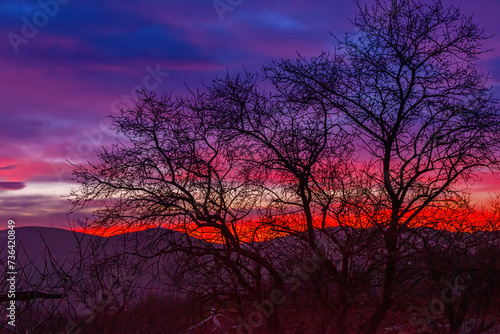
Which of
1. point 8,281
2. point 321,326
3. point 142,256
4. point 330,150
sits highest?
point 330,150

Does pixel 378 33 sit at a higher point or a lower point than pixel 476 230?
higher

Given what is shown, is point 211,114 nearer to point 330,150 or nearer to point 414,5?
point 330,150

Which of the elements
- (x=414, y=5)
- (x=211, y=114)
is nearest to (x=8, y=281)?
(x=211, y=114)

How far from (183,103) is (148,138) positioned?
112 centimetres

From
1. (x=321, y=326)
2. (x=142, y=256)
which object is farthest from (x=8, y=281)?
(x=321, y=326)

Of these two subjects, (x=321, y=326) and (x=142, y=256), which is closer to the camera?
(x=321, y=326)

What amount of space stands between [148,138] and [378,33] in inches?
221

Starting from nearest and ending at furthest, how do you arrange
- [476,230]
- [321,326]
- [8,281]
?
[8,281], [321,326], [476,230]

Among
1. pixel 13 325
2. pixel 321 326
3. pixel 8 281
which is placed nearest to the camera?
pixel 13 325

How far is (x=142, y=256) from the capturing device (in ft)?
35.7

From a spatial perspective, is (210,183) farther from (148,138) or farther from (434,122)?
(434,122)

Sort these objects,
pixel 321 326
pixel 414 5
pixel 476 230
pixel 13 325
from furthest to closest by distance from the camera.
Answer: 1. pixel 414 5
2. pixel 476 230
3. pixel 321 326
4. pixel 13 325

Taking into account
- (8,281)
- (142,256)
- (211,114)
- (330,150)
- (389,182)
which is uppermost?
(211,114)

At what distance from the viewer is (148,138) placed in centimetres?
1184
